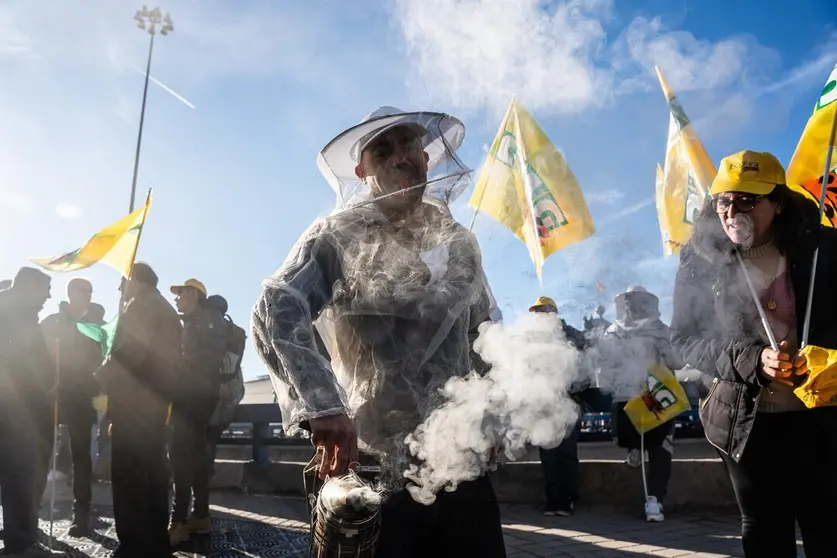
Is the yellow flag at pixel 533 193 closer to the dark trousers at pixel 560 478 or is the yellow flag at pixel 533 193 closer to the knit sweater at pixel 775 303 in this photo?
the dark trousers at pixel 560 478

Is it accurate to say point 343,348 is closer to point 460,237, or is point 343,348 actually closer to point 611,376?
point 460,237

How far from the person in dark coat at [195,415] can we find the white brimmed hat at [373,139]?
A: 133 inches

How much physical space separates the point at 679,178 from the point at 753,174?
1.88m

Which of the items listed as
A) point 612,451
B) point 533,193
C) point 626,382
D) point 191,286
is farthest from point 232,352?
point 612,451

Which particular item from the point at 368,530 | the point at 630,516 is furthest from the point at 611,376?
the point at 368,530

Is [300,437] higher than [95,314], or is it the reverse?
[95,314]

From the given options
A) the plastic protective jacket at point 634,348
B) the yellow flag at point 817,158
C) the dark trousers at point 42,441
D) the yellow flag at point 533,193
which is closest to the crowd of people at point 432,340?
the yellow flag at point 817,158

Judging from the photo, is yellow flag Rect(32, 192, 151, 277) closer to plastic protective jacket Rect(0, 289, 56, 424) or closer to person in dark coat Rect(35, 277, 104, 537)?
person in dark coat Rect(35, 277, 104, 537)

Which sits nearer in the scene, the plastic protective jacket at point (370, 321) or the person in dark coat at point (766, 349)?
the plastic protective jacket at point (370, 321)

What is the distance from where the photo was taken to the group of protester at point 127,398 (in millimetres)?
4379

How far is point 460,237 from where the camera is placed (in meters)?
2.30

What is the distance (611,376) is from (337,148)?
4.10m

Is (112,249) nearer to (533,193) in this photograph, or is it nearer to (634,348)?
(533,193)

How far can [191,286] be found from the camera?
240 inches
